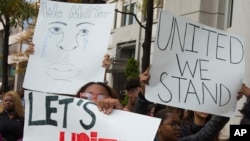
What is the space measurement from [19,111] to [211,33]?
3.05 meters

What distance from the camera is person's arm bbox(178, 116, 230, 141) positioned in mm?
3801

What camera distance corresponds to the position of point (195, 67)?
3629 mm

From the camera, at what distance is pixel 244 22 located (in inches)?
457

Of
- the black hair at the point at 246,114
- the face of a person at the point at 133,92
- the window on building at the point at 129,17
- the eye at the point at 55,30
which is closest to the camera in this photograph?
the black hair at the point at 246,114

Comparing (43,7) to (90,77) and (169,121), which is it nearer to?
(90,77)

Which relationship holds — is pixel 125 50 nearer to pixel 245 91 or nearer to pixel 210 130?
pixel 210 130

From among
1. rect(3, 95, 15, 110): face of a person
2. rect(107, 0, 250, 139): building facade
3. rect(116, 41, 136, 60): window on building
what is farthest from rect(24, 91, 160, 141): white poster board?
rect(116, 41, 136, 60): window on building

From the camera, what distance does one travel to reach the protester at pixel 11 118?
5789 mm

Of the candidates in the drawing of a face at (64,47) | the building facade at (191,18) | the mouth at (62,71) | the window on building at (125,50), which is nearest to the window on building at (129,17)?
the building facade at (191,18)

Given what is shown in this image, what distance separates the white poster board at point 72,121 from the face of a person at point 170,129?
0.79 m

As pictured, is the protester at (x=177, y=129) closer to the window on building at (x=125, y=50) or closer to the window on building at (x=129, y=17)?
the window on building at (x=129, y=17)

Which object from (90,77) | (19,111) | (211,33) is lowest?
(19,111)

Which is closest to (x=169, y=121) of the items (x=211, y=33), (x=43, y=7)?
(x=211, y=33)

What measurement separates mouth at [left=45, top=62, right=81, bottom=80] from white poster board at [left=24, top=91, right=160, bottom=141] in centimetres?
144
